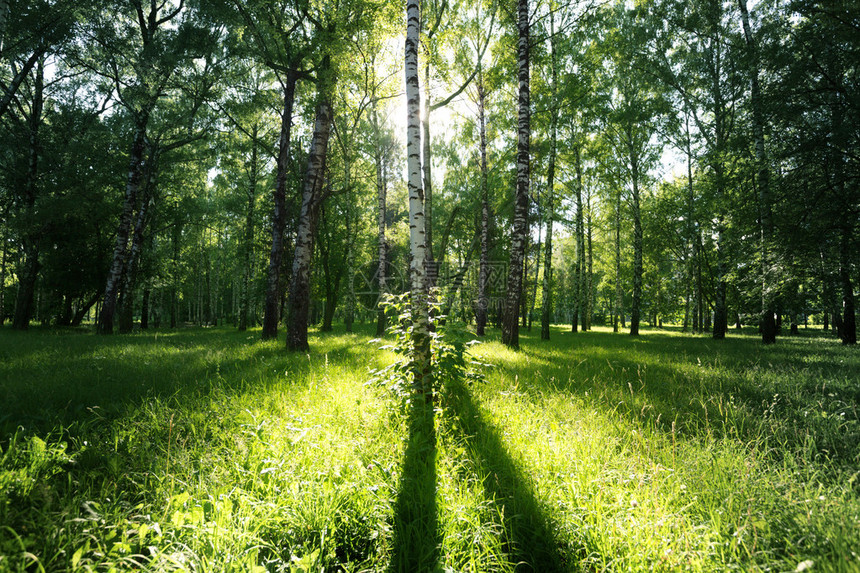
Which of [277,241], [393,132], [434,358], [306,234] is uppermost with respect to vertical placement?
[393,132]

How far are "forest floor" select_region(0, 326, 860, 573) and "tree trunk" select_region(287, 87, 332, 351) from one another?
4290mm

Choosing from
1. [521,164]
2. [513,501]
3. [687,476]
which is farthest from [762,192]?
[513,501]

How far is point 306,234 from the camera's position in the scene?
8.81 metres

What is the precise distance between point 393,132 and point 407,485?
19.6 meters

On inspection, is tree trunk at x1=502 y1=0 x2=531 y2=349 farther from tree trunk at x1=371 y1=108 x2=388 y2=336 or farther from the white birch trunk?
tree trunk at x1=371 y1=108 x2=388 y2=336

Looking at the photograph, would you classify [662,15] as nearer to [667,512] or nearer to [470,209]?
[470,209]

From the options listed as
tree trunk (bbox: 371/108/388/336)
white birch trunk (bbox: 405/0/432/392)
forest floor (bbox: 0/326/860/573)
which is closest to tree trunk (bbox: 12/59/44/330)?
tree trunk (bbox: 371/108/388/336)

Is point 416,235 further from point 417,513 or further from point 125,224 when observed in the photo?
point 125,224

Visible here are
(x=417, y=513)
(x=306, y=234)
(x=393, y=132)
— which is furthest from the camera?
(x=393, y=132)

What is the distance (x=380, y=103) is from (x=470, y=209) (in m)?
15.4

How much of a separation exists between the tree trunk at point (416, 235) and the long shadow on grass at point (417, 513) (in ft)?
3.48

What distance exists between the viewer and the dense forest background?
9453 millimetres

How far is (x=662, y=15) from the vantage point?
1567cm

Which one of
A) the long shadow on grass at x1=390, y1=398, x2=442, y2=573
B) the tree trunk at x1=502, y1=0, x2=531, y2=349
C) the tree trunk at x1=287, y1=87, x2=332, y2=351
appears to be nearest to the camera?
the long shadow on grass at x1=390, y1=398, x2=442, y2=573
